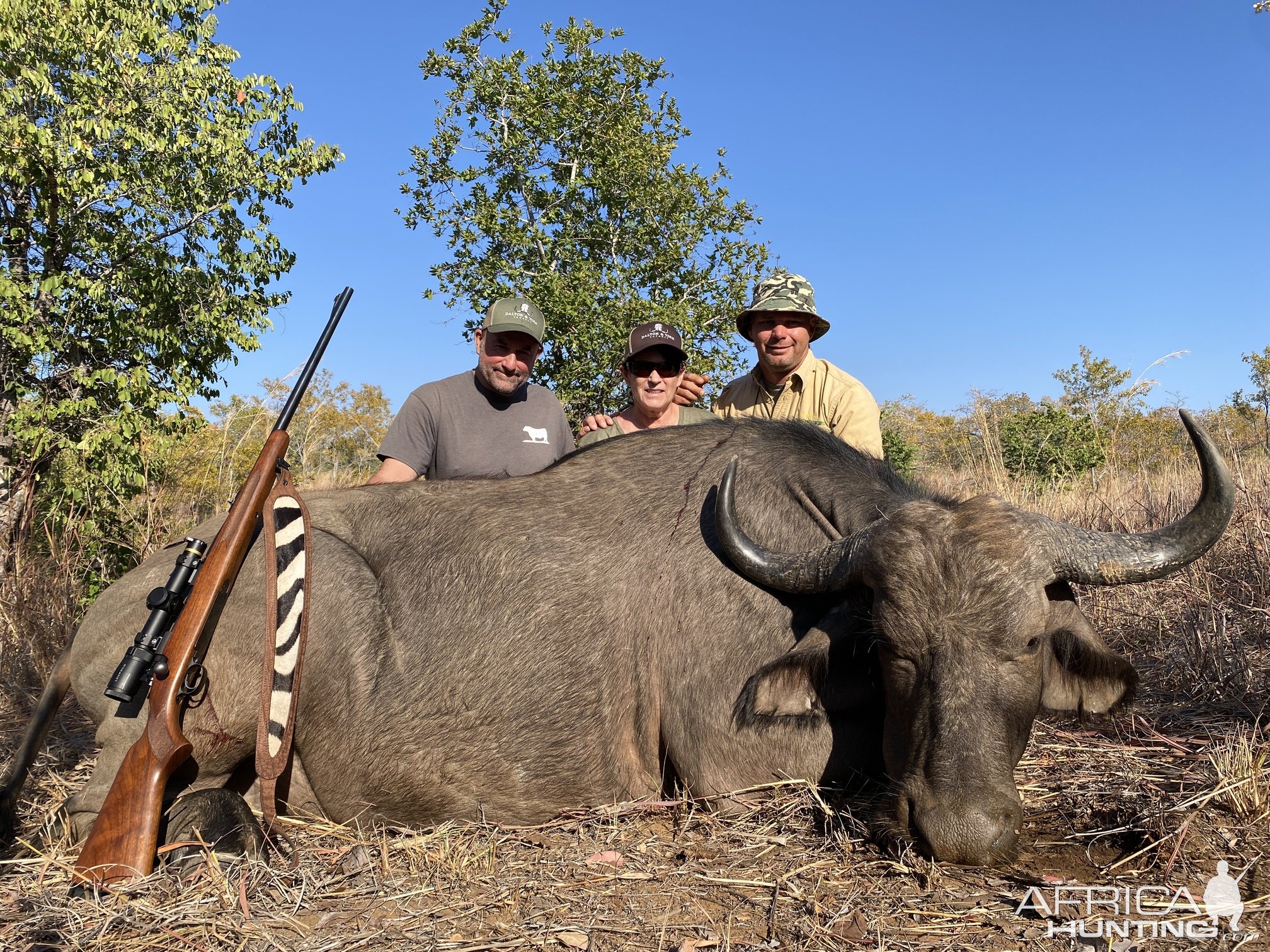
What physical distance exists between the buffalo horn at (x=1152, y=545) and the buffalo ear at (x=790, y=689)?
0.97 m

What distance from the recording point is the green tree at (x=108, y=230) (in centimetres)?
979

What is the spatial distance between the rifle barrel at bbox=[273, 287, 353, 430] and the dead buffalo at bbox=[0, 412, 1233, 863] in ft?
1.80

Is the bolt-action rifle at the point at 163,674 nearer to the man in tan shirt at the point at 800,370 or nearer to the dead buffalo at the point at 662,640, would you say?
the dead buffalo at the point at 662,640

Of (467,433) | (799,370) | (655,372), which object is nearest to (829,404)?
(799,370)

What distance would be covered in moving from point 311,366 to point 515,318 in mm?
1912

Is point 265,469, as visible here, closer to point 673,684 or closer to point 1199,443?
point 673,684

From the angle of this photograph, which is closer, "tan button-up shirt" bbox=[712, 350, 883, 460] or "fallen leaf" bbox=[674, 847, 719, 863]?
"fallen leaf" bbox=[674, 847, 719, 863]

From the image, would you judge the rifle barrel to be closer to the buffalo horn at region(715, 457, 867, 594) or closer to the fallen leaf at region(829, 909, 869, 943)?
the buffalo horn at region(715, 457, 867, 594)

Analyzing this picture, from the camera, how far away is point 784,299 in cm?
584

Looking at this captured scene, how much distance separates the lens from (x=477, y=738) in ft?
11.6

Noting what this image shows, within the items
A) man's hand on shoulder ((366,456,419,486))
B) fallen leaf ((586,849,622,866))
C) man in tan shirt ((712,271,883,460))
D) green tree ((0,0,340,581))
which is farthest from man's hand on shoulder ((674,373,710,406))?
green tree ((0,0,340,581))

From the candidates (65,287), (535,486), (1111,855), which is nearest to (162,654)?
(535,486)

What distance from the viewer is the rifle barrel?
3.83 metres

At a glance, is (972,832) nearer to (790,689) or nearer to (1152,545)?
(790,689)
